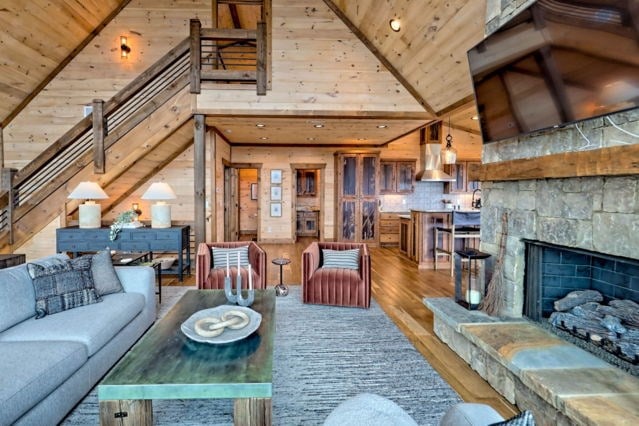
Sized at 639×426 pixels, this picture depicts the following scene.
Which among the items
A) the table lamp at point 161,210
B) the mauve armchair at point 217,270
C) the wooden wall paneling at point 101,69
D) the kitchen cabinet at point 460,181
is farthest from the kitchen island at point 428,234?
the wooden wall paneling at point 101,69

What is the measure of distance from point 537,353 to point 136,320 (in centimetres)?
306

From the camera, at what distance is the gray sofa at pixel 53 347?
5.40 feet

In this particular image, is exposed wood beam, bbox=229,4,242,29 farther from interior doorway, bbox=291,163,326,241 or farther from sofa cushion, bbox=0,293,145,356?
sofa cushion, bbox=0,293,145,356

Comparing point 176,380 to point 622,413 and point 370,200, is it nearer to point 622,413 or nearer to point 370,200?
point 622,413

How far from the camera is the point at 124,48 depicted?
6.00 m

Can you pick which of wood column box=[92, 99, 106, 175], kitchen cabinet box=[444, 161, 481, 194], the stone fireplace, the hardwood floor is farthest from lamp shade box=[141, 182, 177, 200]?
kitchen cabinet box=[444, 161, 481, 194]

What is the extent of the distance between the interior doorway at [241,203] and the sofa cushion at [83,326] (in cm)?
546

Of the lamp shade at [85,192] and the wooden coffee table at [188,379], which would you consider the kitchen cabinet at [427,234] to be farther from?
the lamp shade at [85,192]

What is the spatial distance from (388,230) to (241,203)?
206 inches

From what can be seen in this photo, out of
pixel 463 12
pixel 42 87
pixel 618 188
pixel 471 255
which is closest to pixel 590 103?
pixel 618 188

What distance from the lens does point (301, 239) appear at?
9.99m

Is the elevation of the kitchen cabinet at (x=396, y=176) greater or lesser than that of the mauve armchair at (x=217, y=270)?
greater

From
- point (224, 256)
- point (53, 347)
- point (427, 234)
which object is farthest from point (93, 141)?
point (427, 234)

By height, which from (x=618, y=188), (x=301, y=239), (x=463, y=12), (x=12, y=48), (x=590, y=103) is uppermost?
(x=12, y=48)
